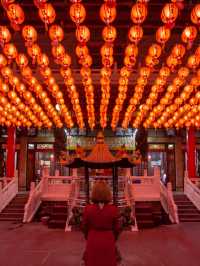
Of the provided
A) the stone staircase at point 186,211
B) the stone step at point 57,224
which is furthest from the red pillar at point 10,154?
the stone staircase at point 186,211

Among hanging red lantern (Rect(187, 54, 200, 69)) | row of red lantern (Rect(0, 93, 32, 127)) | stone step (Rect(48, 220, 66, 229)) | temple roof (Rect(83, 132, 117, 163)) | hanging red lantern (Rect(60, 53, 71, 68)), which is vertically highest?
hanging red lantern (Rect(60, 53, 71, 68))

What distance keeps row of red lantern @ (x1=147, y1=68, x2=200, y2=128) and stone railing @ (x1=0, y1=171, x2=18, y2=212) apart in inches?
285

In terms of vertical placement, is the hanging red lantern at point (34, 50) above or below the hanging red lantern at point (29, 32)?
below

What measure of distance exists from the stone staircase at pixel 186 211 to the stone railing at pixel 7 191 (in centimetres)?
702

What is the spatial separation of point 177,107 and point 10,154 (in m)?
9.04

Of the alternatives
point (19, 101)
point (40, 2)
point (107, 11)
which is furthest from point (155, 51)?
point (19, 101)

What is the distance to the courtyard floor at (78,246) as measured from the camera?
6762mm

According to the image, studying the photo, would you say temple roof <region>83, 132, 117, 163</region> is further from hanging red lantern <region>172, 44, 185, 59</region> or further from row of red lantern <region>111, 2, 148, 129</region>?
hanging red lantern <region>172, 44, 185, 59</region>

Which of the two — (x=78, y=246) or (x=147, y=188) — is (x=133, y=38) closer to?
(x=78, y=246)

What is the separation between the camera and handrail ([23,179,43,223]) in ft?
40.6

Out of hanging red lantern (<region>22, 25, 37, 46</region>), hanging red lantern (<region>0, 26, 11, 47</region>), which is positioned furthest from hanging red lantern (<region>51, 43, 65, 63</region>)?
hanging red lantern (<region>0, 26, 11, 47</region>)

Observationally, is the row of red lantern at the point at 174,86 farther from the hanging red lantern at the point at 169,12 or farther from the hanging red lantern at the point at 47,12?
the hanging red lantern at the point at 47,12

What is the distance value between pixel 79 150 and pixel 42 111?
508 cm

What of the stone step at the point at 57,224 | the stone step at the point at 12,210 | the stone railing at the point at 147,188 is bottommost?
the stone step at the point at 57,224
